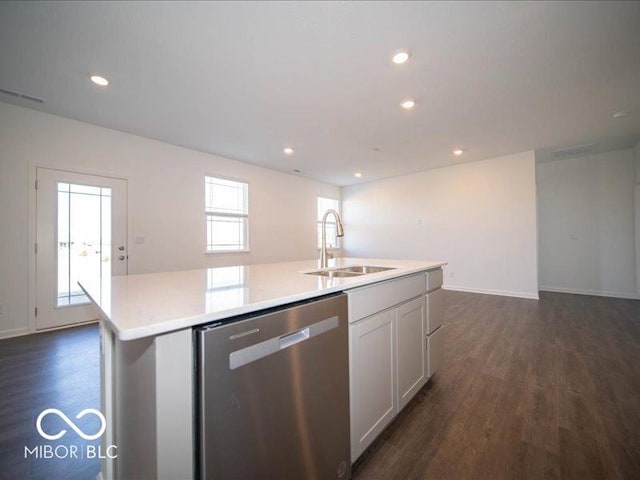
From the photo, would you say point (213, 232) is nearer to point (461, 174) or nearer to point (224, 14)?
point (224, 14)

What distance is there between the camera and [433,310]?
76.5 inches

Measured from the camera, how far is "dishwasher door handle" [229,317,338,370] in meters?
→ 0.75

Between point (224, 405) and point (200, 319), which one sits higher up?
point (200, 319)

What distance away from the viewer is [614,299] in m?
4.52

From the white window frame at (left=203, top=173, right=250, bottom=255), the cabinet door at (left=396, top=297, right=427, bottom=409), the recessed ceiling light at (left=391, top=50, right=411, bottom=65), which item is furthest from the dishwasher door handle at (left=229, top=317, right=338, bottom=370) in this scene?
the white window frame at (left=203, top=173, right=250, bottom=255)

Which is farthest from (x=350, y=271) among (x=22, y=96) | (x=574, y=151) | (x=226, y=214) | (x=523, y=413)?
(x=574, y=151)

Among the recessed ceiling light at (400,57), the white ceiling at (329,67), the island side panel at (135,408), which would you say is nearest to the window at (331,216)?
the white ceiling at (329,67)

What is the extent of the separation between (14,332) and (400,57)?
487 cm

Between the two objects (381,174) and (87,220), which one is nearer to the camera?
(87,220)

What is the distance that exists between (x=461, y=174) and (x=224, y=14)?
5093 millimetres

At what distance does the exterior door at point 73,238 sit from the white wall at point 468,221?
5359mm

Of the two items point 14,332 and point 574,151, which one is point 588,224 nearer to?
point 574,151

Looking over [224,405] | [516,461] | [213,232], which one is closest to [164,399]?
[224,405]

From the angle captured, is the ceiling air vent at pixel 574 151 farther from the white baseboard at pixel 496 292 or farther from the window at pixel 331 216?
the window at pixel 331 216
